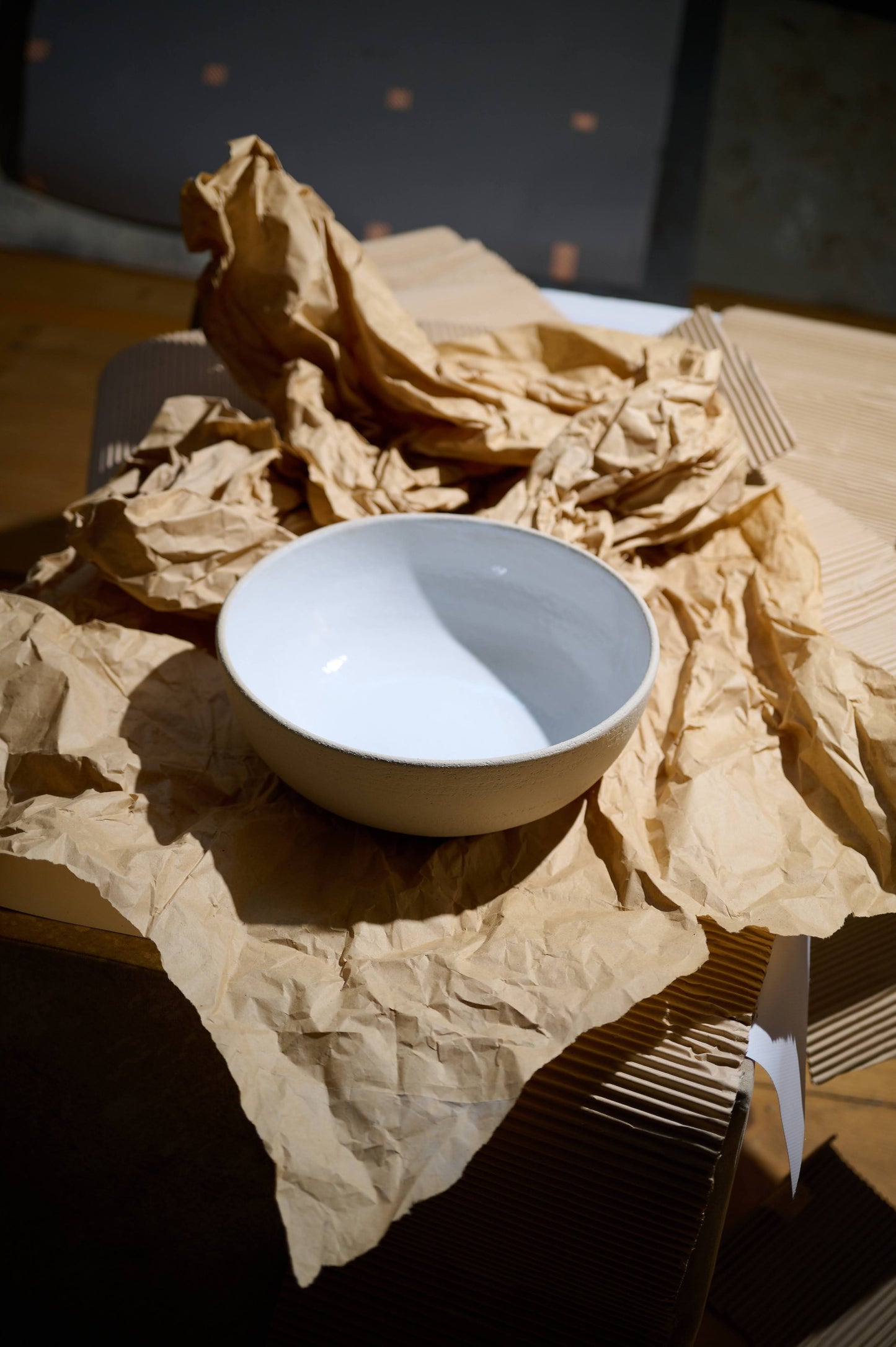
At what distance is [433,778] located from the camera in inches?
16.5

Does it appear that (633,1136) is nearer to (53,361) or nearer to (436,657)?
(436,657)

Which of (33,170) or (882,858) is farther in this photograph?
(33,170)

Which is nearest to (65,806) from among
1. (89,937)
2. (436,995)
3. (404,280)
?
(89,937)

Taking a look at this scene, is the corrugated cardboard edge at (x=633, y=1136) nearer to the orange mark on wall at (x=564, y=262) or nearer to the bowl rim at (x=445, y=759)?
the bowl rim at (x=445, y=759)

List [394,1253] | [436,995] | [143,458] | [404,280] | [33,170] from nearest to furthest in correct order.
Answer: [436,995] → [394,1253] → [143,458] → [404,280] → [33,170]

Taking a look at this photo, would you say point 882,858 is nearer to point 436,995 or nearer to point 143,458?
point 436,995

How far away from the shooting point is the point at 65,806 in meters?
0.47

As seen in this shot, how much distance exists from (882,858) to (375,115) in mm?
1695

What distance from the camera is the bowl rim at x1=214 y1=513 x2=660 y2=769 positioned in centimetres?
41

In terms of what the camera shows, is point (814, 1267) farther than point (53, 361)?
No

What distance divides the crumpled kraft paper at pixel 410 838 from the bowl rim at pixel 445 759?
7cm

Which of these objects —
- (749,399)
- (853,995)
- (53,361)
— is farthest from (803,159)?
(853,995)

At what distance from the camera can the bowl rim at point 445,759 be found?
0.41 metres

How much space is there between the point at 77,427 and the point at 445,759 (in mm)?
1428
